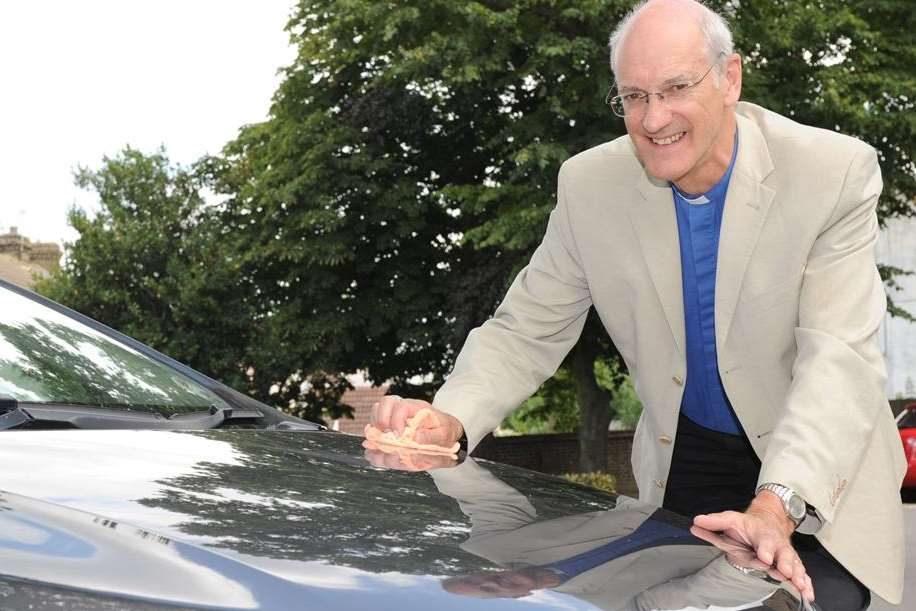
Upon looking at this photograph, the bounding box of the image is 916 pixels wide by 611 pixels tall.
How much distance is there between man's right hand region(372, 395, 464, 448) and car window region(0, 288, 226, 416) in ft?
1.30

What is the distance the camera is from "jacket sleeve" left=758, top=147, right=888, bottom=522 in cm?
227

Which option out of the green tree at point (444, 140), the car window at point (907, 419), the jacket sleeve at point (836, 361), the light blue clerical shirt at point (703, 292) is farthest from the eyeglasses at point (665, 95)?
the car window at point (907, 419)

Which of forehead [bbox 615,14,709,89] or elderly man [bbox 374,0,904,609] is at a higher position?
forehead [bbox 615,14,709,89]

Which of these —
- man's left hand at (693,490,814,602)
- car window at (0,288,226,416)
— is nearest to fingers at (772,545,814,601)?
man's left hand at (693,490,814,602)

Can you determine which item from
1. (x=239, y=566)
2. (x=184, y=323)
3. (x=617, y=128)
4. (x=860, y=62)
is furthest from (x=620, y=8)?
(x=239, y=566)

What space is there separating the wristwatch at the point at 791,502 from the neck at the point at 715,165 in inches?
32.2

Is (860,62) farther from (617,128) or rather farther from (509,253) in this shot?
(509,253)

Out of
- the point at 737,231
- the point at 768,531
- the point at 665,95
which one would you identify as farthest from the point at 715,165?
the point at 768,531

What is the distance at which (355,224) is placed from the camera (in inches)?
826

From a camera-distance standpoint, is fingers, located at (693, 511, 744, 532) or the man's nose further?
the man's nose

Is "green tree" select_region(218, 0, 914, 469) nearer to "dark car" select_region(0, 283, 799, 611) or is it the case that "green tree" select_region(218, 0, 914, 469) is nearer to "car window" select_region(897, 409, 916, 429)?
"car window" select_region(897, 409, 916, 429)

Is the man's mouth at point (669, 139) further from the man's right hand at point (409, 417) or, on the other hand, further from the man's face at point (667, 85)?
the man's right hand at point (409, 417)

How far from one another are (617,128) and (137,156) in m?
16.7

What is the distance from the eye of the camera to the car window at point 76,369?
95.0 inches
